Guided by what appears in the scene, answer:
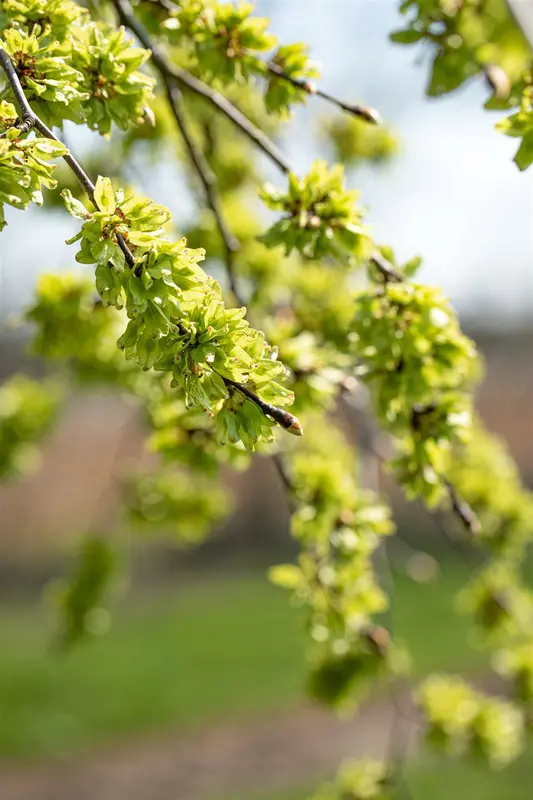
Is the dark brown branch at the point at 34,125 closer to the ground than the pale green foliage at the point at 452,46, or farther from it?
closer to the ground

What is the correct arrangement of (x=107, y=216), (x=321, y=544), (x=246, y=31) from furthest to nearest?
(x=321, y=544)
(x=246, y=31)
(x=107, y=216)

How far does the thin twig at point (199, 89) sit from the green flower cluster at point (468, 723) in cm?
209

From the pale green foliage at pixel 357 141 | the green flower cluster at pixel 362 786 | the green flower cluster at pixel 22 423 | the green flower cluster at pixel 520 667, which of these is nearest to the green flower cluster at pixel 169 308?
the green flower cluster at pixel 362 786

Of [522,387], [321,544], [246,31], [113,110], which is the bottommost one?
[321,544]

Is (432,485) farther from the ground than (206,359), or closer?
farther from the ground

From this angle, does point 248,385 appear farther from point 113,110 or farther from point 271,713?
point 271,713

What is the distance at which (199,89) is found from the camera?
1.83 meters

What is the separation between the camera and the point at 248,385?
1.18 metres

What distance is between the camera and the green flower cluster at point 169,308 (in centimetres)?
110

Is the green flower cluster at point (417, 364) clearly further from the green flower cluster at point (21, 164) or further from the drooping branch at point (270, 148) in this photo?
the green flower cluster at point (21, 164)

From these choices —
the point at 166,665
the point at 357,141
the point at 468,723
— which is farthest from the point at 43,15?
the point at 166,665

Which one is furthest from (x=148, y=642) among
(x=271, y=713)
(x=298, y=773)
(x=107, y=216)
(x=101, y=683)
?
(x=107, y=216)

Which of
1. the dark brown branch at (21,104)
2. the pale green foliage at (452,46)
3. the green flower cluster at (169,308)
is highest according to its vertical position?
the pale green foliage at (452,46)

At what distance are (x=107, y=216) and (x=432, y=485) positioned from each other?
968 mm
